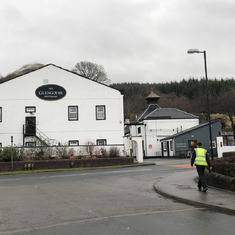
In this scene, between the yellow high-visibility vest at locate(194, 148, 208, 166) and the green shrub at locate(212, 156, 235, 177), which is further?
the green shrub at locate(212, 156, 235, 177)

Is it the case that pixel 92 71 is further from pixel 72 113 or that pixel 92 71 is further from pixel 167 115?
pixel 72 113

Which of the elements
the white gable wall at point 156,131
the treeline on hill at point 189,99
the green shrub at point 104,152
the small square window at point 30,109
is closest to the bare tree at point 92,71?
the treeline on hill at point 189,99

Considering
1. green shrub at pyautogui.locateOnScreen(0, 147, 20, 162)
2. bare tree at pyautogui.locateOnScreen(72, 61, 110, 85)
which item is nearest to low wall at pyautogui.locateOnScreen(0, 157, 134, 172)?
green shrub at pyautogui.locateOnScreen(0, 147, 20, 162)

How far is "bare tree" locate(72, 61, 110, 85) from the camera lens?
2508 inches

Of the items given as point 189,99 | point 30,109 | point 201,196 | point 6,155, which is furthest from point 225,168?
point 189,99

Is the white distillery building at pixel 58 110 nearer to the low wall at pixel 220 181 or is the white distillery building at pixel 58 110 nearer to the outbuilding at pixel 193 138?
the outbuilding at pixel 193 138

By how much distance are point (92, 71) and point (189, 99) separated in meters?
42.9

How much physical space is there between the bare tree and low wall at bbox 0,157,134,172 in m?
34.8

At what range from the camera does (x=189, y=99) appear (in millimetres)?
97812

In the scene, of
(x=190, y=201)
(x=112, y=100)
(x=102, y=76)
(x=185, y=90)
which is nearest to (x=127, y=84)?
(x=185, y=90)

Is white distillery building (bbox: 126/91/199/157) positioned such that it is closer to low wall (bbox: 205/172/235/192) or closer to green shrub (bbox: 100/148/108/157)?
green shrub (bbox: 100/148/108/157)

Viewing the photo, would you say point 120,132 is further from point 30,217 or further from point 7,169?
point 30,217

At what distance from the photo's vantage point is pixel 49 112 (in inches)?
1454

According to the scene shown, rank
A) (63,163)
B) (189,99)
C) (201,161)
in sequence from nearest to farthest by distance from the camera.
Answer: (201,161), (63,163), (189,99)
